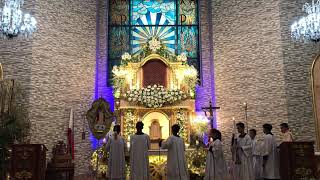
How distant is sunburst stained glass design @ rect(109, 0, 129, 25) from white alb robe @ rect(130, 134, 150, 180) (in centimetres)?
837

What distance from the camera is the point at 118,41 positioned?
1584 centimetres

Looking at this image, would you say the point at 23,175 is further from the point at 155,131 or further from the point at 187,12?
the point at 187,12

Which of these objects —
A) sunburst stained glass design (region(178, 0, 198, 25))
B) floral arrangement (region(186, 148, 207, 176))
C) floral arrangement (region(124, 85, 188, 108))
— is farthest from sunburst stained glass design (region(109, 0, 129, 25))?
floral arrangement (region(186, 148, 207, 176))

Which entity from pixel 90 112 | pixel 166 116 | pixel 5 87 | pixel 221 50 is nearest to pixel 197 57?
pixel 221 50

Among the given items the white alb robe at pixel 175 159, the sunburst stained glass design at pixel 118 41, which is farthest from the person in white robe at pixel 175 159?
the sunburst stained glass design at pixel 118 41

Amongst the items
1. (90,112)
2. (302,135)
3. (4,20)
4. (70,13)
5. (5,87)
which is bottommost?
(302,135)

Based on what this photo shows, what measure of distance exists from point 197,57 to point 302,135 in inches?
216

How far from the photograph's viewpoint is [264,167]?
30.6 feet

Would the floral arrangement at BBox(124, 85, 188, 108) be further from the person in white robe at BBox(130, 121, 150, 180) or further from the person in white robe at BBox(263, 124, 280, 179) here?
the person in white robe at BBox(263, 124, 280, 179)

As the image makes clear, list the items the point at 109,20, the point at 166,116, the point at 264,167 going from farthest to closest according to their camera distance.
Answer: the point at 109,20 < the point at 166,116 < the point at 264,167

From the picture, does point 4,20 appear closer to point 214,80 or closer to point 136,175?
point 136,175

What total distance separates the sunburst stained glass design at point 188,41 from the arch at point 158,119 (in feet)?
11.2

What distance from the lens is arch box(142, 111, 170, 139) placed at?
531 inches

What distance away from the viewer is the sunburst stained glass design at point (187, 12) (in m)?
16.1
